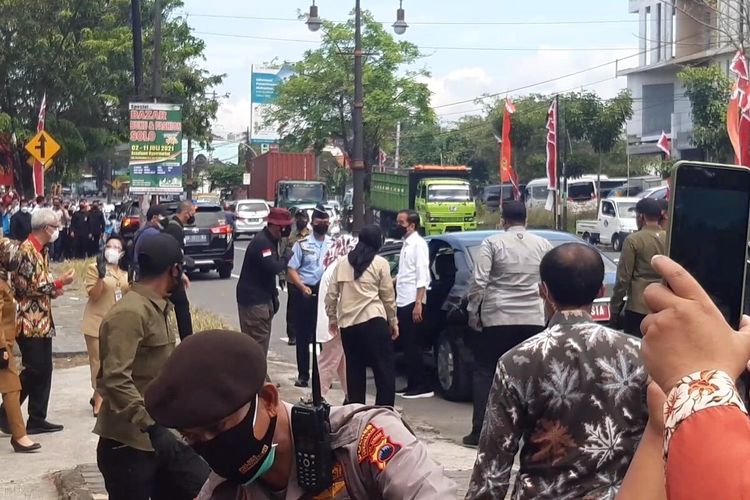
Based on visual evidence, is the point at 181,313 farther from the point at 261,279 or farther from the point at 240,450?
the point at 240,450

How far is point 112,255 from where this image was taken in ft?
31.7

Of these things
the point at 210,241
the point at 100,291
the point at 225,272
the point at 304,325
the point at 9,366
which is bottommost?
the point at 225,272

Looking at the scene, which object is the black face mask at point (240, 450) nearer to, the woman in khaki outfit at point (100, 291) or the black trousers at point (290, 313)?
the woman in khaki outfit at point (100, 291)

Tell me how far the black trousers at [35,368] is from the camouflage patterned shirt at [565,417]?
5.79 m

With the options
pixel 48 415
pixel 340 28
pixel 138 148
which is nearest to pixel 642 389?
pixel 48 415

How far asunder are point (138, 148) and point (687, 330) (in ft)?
60.7

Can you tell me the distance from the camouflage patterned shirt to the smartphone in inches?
66.5

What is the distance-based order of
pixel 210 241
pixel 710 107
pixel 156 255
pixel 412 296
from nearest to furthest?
pixel 156 255 → pixel 412 296 → pixel 210 241 → pixel 710 107

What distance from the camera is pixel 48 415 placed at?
394 inches

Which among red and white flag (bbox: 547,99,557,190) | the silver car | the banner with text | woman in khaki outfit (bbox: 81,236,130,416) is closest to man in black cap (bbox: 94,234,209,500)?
woman in khaki outfit (bbox: 81,236,130,416)

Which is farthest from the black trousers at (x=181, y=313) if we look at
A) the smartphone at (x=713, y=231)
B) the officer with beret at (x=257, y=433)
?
the smartphone at (x=713, y=231)

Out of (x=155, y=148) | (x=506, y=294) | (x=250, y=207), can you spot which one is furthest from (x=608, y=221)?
(x=506, y=294)

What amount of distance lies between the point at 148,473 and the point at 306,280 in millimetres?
6665

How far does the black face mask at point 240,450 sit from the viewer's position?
2.53 m
